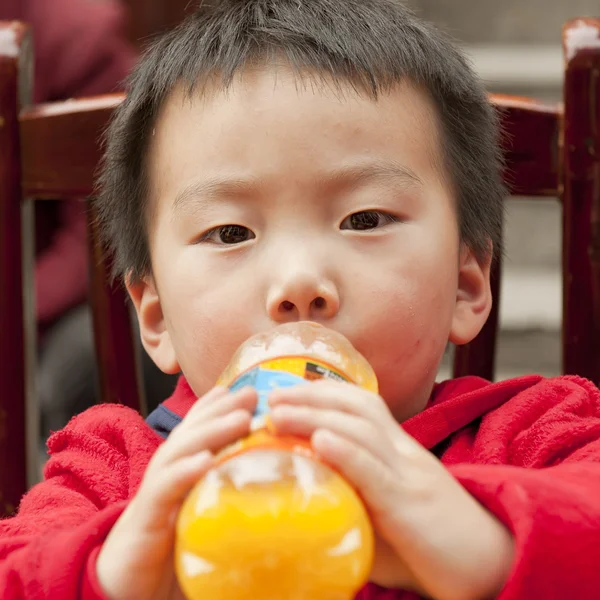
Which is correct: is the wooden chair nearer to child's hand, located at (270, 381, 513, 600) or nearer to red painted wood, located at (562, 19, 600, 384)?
red painted wood, located at (562, 19, 600, 384)

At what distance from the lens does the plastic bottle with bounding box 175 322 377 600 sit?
0.66 meters

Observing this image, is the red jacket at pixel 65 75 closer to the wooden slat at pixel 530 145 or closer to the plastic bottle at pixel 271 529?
the wooden slat at pixel 530 145

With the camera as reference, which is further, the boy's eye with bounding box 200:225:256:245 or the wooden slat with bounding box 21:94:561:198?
the wooden slat with bounding box 21:94:561:198

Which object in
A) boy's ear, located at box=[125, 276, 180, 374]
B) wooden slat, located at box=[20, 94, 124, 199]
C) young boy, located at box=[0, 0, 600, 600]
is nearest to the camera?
young boy, located at box=[0, 0, 600, 600]

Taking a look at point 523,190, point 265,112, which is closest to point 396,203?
point 265,112

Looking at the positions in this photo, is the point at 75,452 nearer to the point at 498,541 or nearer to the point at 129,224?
the point at 129,224

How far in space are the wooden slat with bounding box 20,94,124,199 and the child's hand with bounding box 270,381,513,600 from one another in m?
0.64

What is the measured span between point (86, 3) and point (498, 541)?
2.39m

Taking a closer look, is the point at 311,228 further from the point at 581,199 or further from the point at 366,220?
the point at 581,199

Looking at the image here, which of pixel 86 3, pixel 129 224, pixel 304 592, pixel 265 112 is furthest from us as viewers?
pixel 86 3

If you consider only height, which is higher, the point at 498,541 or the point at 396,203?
the point at 396,203

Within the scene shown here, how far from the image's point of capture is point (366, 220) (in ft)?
3.34

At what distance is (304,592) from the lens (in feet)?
2.21

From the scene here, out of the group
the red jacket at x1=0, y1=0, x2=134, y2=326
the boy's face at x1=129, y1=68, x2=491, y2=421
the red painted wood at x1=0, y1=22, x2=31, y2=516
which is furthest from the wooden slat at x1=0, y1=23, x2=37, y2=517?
the red jacket at x1=0, y1=0, x2=134, y2=326
